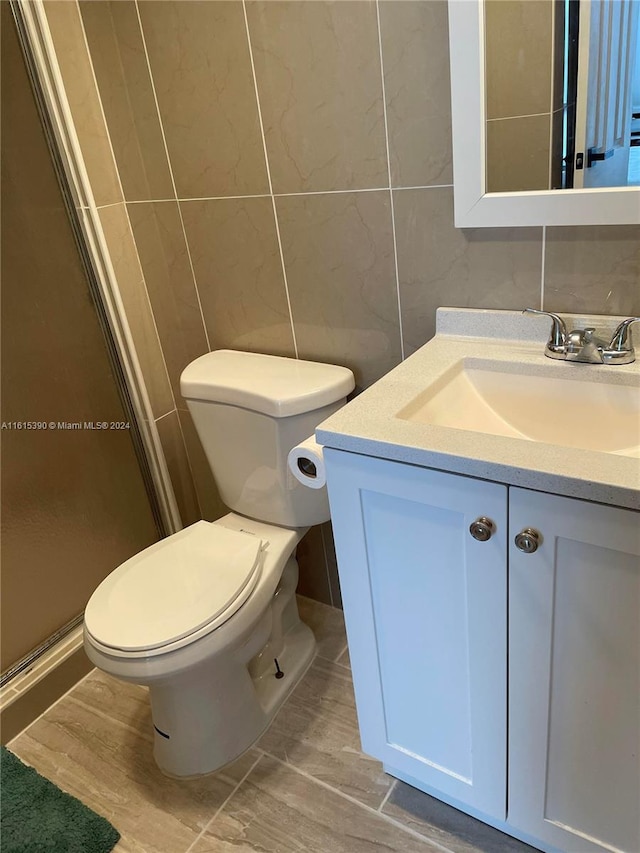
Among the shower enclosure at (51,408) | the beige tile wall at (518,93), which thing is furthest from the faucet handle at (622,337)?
the shower enclosure at (51,408)

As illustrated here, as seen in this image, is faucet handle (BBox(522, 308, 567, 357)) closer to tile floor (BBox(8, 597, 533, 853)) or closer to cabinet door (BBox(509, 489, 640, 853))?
cabinet door (BBox(509, 489, 640, 853))

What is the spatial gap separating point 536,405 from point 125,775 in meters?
1.27

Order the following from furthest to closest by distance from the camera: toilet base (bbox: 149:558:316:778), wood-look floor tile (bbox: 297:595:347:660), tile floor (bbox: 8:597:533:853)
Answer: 1. wood-look floor tile (bbox: 297:595:347:660)
2. toilet base (bbox: 149:558:316:778)
3. tile floor (bbox: 8:597:533:853)

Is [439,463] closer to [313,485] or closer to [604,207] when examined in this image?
[313,485]

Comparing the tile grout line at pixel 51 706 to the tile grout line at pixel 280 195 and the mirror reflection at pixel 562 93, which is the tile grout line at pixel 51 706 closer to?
the tile grout line at pixel 280 195

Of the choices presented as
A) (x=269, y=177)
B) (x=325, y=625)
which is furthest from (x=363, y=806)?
(x=269, y=177)

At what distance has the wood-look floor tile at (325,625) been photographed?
1.77m

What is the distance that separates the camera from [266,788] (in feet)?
4.62

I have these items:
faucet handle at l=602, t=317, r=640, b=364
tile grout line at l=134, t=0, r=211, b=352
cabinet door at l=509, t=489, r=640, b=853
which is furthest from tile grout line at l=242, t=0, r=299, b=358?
cabinet door at l=509, t=489, r=640, b=853

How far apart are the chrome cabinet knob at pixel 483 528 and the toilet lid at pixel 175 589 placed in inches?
24.4

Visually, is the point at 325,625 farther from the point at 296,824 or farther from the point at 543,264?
the point at 543,264

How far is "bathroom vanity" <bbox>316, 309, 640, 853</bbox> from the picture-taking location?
0.85m

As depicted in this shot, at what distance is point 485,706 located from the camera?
1062mm

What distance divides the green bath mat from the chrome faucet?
1377mm
